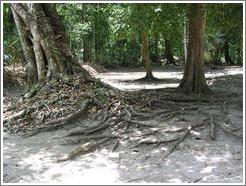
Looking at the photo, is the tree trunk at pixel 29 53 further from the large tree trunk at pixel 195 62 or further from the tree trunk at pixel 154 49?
the tree trunk at pixel 154 49

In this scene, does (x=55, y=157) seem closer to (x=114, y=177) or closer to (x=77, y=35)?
(x=114, y=177)

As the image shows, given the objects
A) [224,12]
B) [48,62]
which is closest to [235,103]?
[224,12]

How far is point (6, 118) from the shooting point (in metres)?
10.8

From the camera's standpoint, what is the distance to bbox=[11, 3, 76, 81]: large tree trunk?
1223 centimetres

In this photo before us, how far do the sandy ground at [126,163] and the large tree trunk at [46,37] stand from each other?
9.50 feet

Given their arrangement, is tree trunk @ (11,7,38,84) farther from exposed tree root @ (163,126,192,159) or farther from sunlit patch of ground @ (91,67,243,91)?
exposed tree root @ (163,126,192,159)

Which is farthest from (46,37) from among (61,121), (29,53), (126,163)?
(126,163)

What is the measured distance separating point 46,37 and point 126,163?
541cm

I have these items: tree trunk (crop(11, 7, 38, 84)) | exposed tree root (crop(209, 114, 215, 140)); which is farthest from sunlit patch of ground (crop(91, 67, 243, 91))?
exposed tree root (crop(209, 114, 215, 140))

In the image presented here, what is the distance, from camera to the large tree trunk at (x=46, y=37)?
12.2 meters

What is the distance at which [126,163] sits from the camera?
789 centimetres

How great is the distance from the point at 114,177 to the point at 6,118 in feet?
14.3

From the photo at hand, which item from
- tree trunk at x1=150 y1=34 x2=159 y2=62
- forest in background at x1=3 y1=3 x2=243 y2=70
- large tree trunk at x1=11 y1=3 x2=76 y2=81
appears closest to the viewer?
large tree trunk at x1=11 y1=3 x2=76 y2=81

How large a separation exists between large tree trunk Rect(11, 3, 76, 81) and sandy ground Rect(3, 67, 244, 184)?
2.90 meters
